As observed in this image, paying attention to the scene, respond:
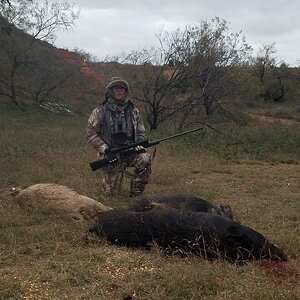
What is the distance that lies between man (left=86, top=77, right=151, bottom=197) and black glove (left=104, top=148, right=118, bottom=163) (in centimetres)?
Answer: 14

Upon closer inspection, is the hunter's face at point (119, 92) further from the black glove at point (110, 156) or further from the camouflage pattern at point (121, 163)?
the black glove at point (110, 156)

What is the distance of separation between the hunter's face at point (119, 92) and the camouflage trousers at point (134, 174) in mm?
908

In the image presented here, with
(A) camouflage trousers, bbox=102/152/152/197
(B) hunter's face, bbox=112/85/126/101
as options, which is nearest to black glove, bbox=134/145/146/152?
(A) camouflage trousers, bbox=102/152/152/197

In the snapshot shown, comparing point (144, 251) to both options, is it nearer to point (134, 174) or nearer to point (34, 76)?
point (134, 174)

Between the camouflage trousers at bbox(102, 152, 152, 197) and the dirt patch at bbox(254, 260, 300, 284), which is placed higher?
the camouflage trousers at bbox(102, 152, 152, 197)

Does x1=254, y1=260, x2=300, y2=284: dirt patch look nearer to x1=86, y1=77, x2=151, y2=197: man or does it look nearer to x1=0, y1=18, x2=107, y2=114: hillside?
x1=86, y1=77, x2=151, y2=197: man

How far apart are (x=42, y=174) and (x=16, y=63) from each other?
14012 millimetres

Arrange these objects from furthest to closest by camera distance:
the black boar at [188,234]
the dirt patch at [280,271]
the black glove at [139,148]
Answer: the black glove at [139,148] < the black boar at [188,234] < the dirt patch at [280,271]

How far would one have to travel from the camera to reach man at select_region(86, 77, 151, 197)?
708cm

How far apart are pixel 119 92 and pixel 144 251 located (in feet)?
11.3

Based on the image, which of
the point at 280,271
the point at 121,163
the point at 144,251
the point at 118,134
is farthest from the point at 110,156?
the point at 280,271

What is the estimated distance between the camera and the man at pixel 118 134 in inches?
279

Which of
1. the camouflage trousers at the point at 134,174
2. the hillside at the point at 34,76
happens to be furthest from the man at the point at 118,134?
the hillside at the point at 34,76

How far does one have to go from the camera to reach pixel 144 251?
4.37m
